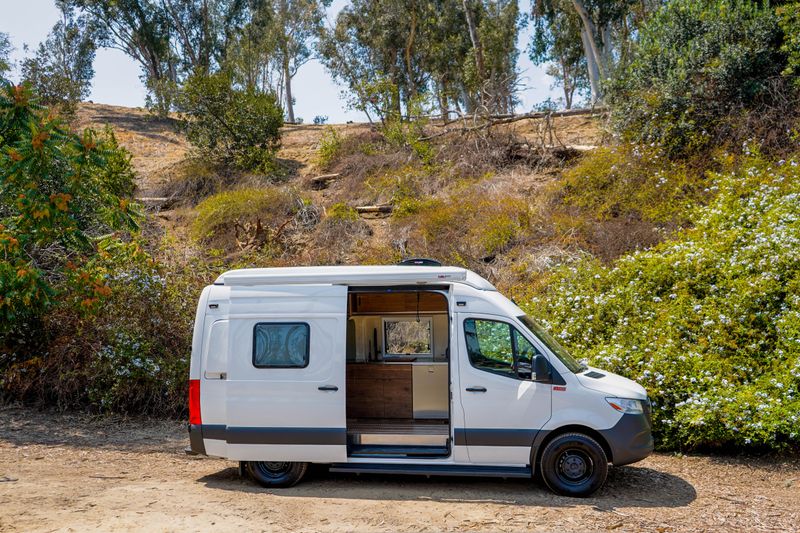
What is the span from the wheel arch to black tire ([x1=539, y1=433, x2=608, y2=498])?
5cm

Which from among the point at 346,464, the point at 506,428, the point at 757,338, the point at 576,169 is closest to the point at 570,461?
the point at 506,428

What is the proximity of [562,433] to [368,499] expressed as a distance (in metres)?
2.06

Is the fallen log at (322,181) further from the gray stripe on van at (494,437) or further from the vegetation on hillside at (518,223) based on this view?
the gray stripe on van at (494,437)

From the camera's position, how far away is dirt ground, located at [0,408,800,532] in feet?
20.1

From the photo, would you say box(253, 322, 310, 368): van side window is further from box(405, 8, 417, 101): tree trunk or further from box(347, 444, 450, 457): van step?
box(405, 8, 417, 101): tree trunk

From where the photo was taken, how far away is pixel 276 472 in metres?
7.45

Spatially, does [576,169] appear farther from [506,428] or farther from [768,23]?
[506,428]

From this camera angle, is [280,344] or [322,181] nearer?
[280,344]

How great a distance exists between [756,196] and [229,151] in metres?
18.0

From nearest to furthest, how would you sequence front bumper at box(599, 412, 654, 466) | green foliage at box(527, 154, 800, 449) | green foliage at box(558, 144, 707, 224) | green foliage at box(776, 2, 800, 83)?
1. front bumper at box(599, 412, 654, 466)
2. green foliage at box(527, 154, 800, 449)
3. green foliage at box(558, 144, 707, 224)
4. green foliage at box(776, 2, 800, 83)

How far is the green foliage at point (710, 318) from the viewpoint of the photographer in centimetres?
854

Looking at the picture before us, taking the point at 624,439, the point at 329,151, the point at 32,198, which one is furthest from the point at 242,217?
the point at 624,439

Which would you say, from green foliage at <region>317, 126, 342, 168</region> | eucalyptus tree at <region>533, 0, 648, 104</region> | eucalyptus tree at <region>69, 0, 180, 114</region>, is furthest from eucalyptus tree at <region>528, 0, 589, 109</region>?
eucalyptus tree at <region>69, 0, 180, 114</region>

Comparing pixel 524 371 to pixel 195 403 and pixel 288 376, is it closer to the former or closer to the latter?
pixel 288 376
